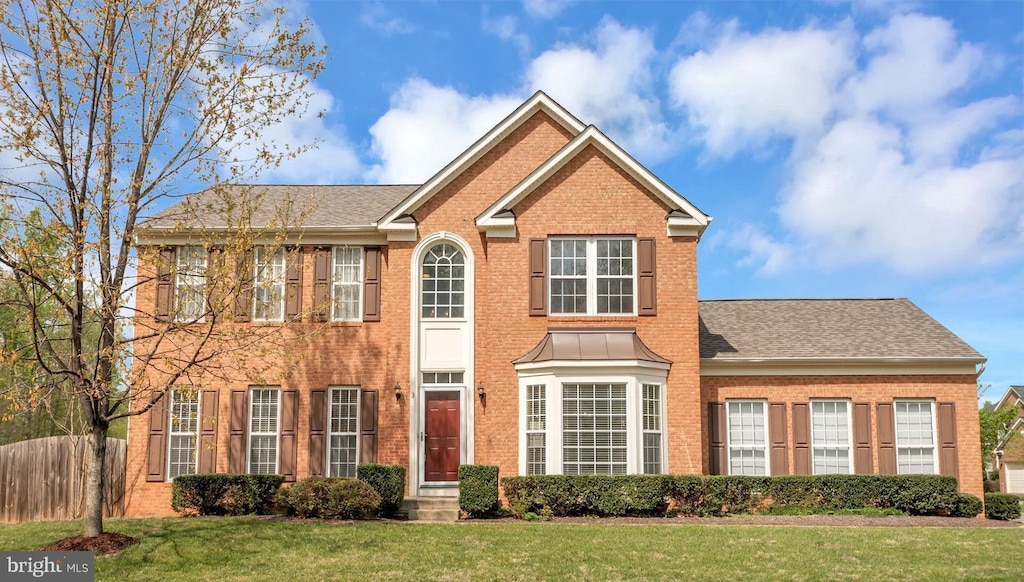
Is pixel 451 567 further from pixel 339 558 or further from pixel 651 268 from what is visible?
pixel 651 268

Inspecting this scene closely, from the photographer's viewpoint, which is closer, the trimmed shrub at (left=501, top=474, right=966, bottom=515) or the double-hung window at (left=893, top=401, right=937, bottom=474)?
the trimmed shrub at (left=501, top=474, right=966, bottom=515)

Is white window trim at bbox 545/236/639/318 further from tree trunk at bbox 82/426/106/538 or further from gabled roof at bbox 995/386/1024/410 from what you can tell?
Result: gabled roof at bbox 995/386/1024/410

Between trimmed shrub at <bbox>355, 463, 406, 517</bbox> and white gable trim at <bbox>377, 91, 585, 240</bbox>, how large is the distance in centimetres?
571

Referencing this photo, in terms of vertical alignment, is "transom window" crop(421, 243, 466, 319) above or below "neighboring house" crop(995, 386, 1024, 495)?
above

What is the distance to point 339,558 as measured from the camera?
13133 millimetres

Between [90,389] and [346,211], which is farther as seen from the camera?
[346,211]

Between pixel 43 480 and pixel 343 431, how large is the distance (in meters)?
6.69

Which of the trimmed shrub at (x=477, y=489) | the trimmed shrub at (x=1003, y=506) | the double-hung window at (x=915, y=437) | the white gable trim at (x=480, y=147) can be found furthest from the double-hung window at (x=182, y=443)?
the trimmed shrub at (x=1003, y=506)

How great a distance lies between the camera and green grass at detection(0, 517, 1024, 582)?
12.3 meters

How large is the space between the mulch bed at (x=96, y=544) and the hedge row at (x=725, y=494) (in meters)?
7.14

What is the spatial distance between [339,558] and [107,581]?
3206 mm

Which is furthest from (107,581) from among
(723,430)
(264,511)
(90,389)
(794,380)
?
(794,380)

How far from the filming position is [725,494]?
715 inches

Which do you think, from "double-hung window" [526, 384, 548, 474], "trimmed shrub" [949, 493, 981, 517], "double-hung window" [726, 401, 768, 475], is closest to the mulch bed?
"double-hung window" [526, 384, 548, 474]
